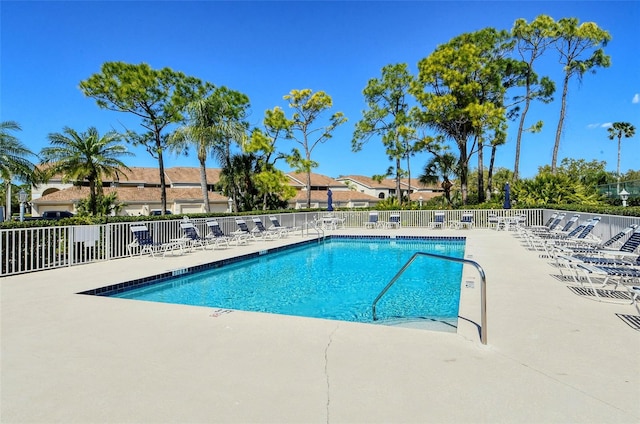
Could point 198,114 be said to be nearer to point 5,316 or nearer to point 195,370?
point 5,316

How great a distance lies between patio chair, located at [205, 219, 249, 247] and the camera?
12488mm

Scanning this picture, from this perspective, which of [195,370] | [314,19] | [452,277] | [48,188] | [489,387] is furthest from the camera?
[48,188]

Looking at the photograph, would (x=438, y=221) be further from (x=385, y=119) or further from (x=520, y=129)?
(x=385, y=119)

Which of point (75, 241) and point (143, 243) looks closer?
point (75, 241)

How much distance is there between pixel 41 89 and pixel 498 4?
68.5 ft

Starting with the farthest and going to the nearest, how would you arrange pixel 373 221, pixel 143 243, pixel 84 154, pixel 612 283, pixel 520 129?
pixel 520 129
pixel 84 154
pixel 373 221
pixel 143 243
pixel 612 283

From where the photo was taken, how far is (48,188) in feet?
128

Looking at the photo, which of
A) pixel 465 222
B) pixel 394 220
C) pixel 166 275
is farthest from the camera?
pixel 394 220

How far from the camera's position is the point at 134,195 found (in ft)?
123

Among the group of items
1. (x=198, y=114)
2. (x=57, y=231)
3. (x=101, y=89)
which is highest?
(x=101, y=89)

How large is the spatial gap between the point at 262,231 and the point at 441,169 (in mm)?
17751

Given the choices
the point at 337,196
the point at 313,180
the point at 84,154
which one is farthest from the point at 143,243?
the point at 313,180

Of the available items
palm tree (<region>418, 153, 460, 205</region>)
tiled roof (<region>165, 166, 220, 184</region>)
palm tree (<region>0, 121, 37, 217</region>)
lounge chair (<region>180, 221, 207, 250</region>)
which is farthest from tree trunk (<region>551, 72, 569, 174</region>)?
palm tree (<region>0, 121, 37, 217</region>)

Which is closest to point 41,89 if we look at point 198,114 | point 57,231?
point 198,114
